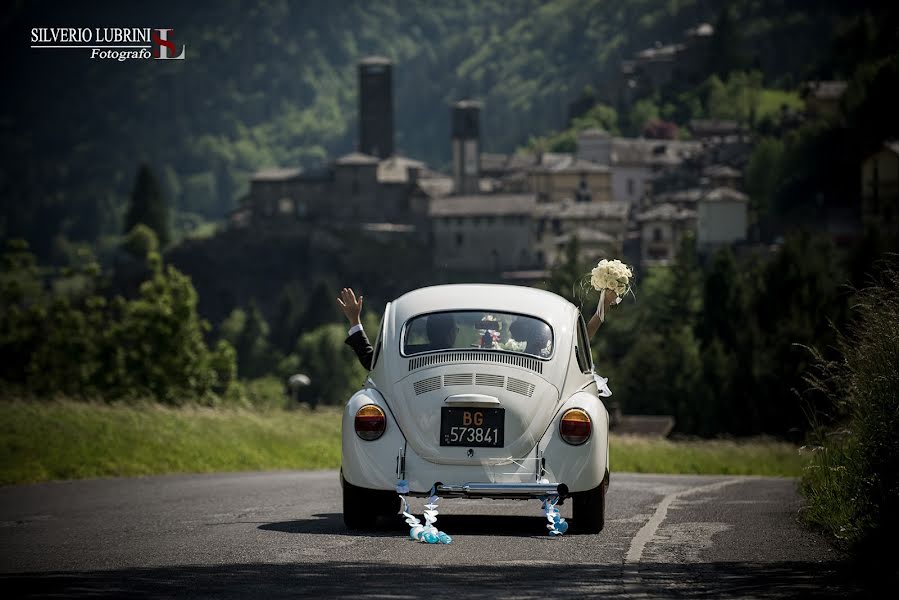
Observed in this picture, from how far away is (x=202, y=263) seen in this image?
171m

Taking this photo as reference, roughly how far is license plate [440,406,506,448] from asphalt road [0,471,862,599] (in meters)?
0.68

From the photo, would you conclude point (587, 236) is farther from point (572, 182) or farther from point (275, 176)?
point (275, 176)

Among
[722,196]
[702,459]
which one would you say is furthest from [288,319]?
[702,459]

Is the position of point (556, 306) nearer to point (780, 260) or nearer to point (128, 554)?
point (128, 554)

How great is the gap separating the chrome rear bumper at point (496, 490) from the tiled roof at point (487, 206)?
145171 millimetres

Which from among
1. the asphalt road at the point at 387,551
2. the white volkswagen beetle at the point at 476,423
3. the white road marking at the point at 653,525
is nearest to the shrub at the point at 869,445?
the asphalt road at the point at 387,551

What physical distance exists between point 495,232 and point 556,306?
471 feet

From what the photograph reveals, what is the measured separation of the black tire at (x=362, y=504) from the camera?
12523 mm

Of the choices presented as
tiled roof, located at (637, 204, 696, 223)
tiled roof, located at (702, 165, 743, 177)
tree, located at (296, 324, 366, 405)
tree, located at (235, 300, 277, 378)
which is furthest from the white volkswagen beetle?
tiled roof, located at (702, 165, 743, 177)

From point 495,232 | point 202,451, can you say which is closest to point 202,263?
point 495,232

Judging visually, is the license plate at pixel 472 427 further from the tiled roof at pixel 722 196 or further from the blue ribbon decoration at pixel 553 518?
the tiled roof at pixel 722 196

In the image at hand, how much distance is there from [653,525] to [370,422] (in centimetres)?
242

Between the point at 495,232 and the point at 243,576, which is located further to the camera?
the point at 495,232

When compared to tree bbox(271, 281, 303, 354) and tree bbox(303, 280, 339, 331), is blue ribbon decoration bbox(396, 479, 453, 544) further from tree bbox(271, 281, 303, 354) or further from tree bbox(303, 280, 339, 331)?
tree bbox(271, 281, 303, 354)
